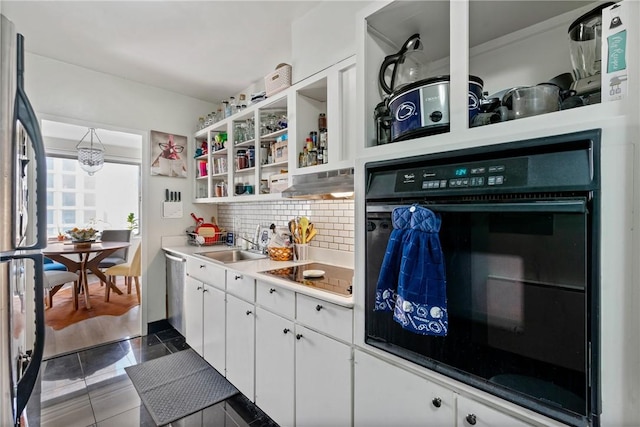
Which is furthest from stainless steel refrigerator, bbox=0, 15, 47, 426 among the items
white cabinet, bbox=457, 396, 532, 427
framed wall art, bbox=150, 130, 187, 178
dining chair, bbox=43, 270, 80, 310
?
dining chair, bbox=43, 270, 80, 310

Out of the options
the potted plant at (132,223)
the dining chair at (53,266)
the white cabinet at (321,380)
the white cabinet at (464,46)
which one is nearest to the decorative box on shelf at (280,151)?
the white cabinet at (464,46)

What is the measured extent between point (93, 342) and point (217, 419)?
1.93 metres

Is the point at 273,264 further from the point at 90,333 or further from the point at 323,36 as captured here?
the point at 90,333

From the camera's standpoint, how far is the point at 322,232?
2385mm

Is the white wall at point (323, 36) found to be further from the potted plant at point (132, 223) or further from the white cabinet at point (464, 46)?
the potted plant at point (132, 223)

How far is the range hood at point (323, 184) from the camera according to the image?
1.60 m

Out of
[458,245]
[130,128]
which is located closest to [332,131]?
[458,245]

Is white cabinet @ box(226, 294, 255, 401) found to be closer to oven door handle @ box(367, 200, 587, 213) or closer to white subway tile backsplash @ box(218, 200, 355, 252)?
white subway tile backsplash @ box(218, 200, 355, 252)

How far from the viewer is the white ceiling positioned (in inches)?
76.4

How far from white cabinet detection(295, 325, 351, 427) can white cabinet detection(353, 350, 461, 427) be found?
0.06 metres

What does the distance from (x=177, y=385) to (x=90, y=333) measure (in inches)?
66.1

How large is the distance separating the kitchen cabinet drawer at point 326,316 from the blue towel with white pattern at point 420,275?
349mm

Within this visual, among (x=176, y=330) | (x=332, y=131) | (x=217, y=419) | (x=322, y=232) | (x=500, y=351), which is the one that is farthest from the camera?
(x=176, y=330)

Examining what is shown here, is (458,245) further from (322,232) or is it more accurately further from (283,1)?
(283,1)
